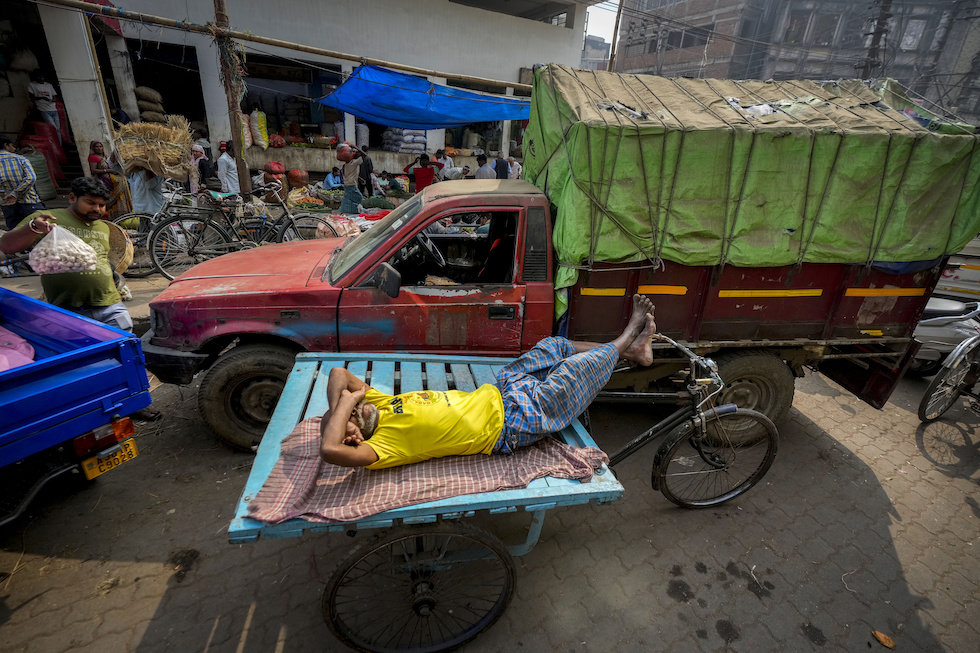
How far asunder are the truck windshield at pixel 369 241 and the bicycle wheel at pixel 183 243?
427cm

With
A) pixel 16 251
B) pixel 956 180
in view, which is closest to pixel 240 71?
pixel 16 251

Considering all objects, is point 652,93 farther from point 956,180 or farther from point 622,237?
point 956,180

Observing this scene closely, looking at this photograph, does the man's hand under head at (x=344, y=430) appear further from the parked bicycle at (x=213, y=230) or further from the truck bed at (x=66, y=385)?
the parked bicycle at (x=213, y=230)

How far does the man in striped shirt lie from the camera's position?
6.14 meters

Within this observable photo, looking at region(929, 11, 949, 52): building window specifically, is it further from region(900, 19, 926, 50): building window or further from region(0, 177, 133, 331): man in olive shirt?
region(0, 177, 133, 331): man in olive shirt

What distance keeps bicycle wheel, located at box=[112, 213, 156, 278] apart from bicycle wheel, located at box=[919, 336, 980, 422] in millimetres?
9725

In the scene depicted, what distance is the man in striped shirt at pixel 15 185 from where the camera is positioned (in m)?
6.14

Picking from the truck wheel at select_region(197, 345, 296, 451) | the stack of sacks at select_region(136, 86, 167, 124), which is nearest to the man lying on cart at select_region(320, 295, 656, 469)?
the truck wheel at select_region(197, 345, 296, 451)

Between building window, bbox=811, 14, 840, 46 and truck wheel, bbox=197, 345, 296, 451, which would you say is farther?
building window, bbox=811, 14, 840, 46

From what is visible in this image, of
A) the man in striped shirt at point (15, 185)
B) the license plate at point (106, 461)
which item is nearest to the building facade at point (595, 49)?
the man in striped shirt at point (15, 185)

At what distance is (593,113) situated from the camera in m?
3.08

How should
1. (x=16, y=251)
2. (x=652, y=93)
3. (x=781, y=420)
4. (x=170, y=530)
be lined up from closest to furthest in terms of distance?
(x=170, y=530)
(x=16, y=251)
(x=652, y=93)
(x=781, y=420)

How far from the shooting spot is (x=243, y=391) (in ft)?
11.1

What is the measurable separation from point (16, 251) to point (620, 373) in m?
4.71
